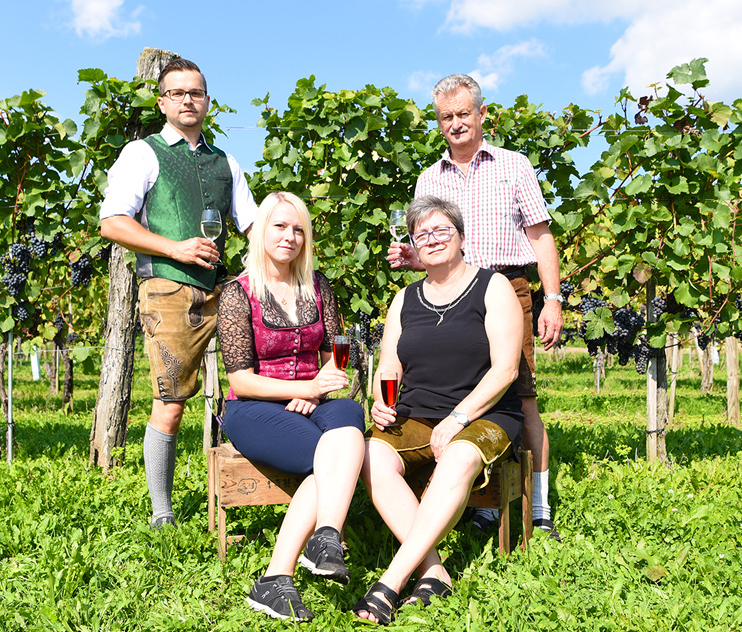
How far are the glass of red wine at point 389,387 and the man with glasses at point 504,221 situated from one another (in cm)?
64

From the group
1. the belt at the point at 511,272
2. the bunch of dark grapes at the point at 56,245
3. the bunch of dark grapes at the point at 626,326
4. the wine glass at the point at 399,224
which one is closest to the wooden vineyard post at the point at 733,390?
the bunch of dark grapes at the point at 626,326

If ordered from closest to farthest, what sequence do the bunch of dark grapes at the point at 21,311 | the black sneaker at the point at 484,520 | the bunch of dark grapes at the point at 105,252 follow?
the black sneaker at the point at 484,520, the bunch of dark grapes at the point at 105,252, the bunch of dark grapes at the point at 21,311

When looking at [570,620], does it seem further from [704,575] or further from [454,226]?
[454,226]

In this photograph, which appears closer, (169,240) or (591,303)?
(169,240)

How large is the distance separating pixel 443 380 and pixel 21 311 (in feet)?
12.5

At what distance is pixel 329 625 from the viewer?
7.84 feet

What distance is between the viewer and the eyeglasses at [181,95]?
10.1 feet

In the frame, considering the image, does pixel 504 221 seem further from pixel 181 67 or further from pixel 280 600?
pixel 280 600

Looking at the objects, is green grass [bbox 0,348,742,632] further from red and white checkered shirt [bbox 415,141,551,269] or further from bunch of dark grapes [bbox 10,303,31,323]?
red and white checkered shirt [bbox 415,141,551,269]

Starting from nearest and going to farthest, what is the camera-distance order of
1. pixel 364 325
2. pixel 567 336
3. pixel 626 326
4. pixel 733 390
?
1. pixel 626 326
2. pixel 364 325
3. pixel 733 390
4. pixel 567 336

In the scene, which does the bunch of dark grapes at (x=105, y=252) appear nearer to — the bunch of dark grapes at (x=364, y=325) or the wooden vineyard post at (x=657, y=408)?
the bunch of dark grapes at (x=364, y=325)

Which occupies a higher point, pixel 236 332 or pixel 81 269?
pixel 81 269

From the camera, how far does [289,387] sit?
9.22 ft

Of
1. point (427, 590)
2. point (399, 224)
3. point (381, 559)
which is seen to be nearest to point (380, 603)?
point (427, 590)
